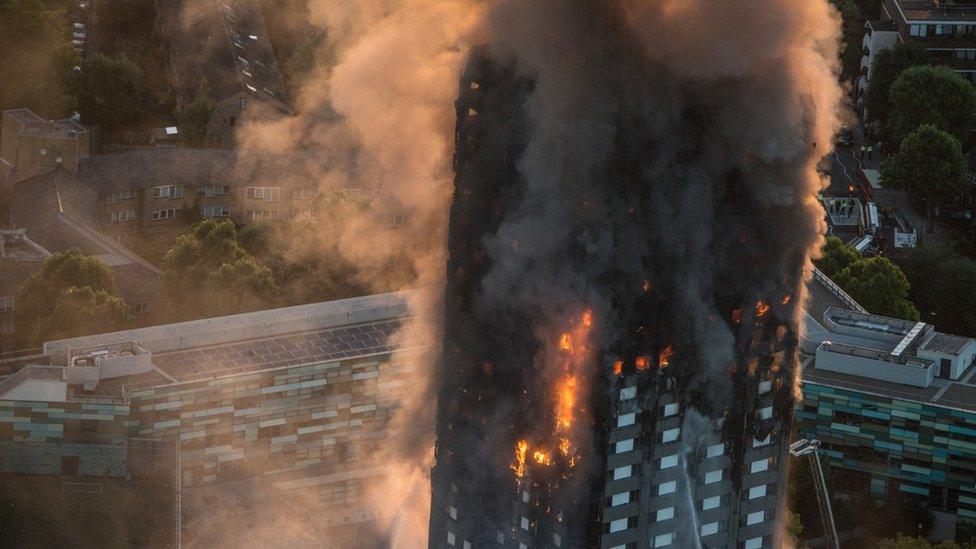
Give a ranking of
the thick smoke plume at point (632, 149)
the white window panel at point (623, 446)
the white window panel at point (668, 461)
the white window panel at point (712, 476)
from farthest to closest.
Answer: the white window panel at point (712, 476) < the white window panel at point (668, 461) < the white window panel at point (623, 446) < the thick smoke plume at point (632, 149)

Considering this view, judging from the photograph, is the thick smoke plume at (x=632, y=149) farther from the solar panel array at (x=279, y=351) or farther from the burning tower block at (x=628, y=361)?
the solar panel array at (x=279, y=351)

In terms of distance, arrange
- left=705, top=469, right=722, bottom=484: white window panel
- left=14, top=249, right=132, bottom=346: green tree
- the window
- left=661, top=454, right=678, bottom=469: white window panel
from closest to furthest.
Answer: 1. the window
2. left=661, top=454, right=678, bottom=469: white window panel
3. left=705, top=469, right=722, bottom=484: white window panel
4. left=14, top=249, right=132, bottom=346: green tree

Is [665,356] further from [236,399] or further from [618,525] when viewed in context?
[236,399]

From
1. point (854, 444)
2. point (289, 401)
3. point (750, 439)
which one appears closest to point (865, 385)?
point (854, 444)

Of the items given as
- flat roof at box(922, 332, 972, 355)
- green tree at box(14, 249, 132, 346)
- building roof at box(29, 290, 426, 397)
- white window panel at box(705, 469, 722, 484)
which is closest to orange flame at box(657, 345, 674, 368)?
white window panel at box(705, 469, 722, 484)

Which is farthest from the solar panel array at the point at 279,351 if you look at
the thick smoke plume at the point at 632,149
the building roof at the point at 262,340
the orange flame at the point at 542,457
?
the orange flame at the point at 542,457

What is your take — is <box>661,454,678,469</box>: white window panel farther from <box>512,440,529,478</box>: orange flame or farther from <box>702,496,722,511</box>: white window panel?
<box>512,440,529,478</box>: orange flame

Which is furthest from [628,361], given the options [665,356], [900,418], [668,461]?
[900,418]

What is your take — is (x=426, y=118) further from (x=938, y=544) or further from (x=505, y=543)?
(x=938, y=544)
